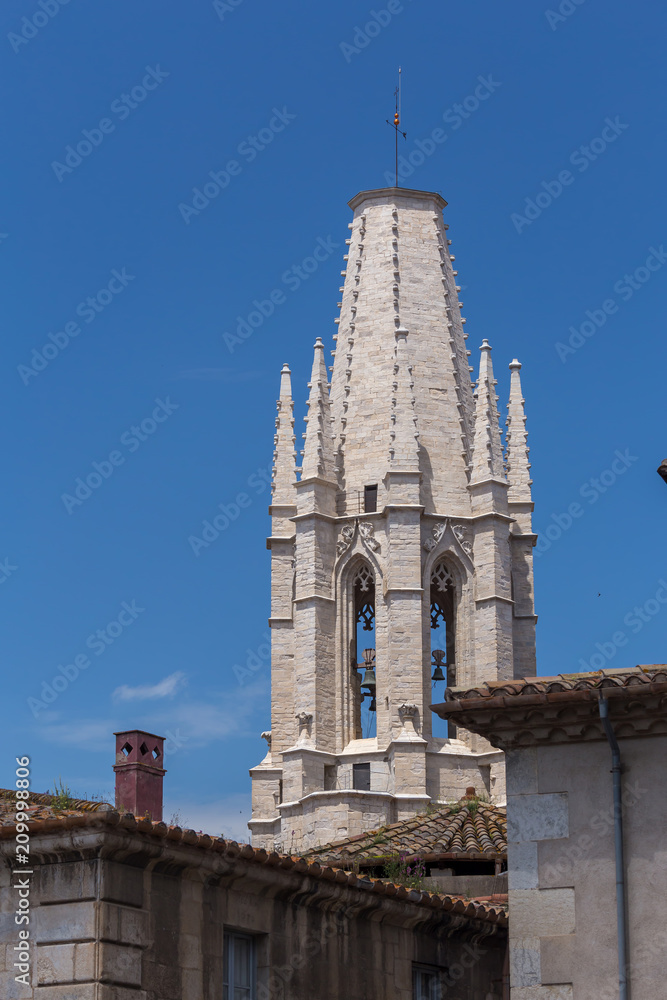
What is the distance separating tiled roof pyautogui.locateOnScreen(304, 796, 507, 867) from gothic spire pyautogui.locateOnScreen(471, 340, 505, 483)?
13.8 metres

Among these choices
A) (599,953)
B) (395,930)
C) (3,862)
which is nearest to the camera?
(599,953)

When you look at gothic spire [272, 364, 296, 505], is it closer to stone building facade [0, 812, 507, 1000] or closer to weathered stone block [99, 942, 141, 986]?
stone building facade [0, 812, 507, 1000]

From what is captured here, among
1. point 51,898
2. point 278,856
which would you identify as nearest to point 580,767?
point 278,856

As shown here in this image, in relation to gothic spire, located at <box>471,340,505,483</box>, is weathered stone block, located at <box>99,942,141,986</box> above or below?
below

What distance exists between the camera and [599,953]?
18672 mm

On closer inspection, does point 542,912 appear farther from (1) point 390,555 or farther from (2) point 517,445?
(2) point 517,445

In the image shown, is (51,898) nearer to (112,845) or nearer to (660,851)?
(112,845)

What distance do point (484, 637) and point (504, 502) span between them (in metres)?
4.14

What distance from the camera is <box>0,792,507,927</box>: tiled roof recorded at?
1922 centimetres

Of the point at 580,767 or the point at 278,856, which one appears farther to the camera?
the point at 278,856

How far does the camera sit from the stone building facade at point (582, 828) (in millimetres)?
18609

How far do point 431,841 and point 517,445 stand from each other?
22.8 m

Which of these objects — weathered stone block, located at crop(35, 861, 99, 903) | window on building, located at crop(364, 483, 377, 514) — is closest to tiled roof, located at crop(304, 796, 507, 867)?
weathered stone block, located at crop(35, 861, 99, 903)

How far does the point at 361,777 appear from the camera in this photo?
51.5 m
